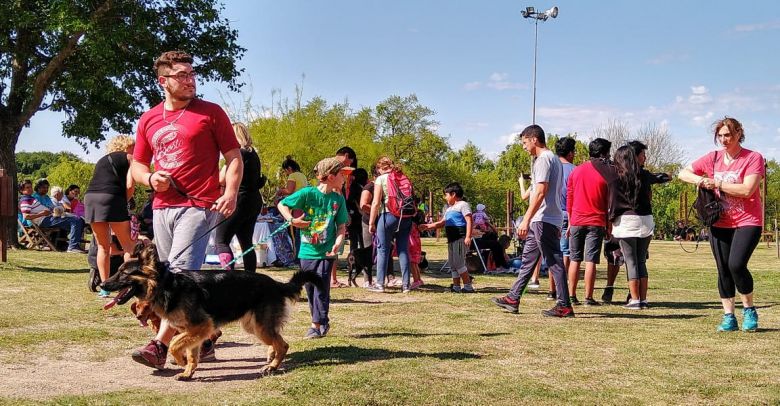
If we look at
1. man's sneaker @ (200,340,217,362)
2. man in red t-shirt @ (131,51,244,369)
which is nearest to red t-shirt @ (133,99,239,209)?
man in red t-shirt @ (131,51,244,369)

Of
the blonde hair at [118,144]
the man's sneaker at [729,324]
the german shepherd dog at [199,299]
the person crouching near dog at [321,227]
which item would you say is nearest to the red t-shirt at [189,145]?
the german shepherd dog at [199,299]

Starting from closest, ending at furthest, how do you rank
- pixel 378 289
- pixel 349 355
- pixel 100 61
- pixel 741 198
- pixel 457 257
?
pixel 349 355
pixel 741 198
pixel 378 289
pixel 457 257
pixel 100 61

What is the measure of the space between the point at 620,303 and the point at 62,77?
51.0 feet

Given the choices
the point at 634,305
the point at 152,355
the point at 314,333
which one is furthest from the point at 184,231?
the point at 634,305

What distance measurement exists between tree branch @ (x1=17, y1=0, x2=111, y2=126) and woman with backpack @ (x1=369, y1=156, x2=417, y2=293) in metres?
10.3

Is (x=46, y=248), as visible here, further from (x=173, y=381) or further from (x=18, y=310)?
(x=173, y=381)

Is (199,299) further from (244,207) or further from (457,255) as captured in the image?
(457,255)

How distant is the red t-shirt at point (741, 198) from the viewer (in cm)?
713

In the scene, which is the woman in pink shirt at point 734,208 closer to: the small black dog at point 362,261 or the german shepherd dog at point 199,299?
the german shepherd dog at point 199,299

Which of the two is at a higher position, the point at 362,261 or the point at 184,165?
the point at 184,165

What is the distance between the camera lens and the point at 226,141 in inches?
204

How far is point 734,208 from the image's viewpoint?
23.6 ft

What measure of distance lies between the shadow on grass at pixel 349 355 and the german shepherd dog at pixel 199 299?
415mm

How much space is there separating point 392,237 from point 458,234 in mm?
1309
